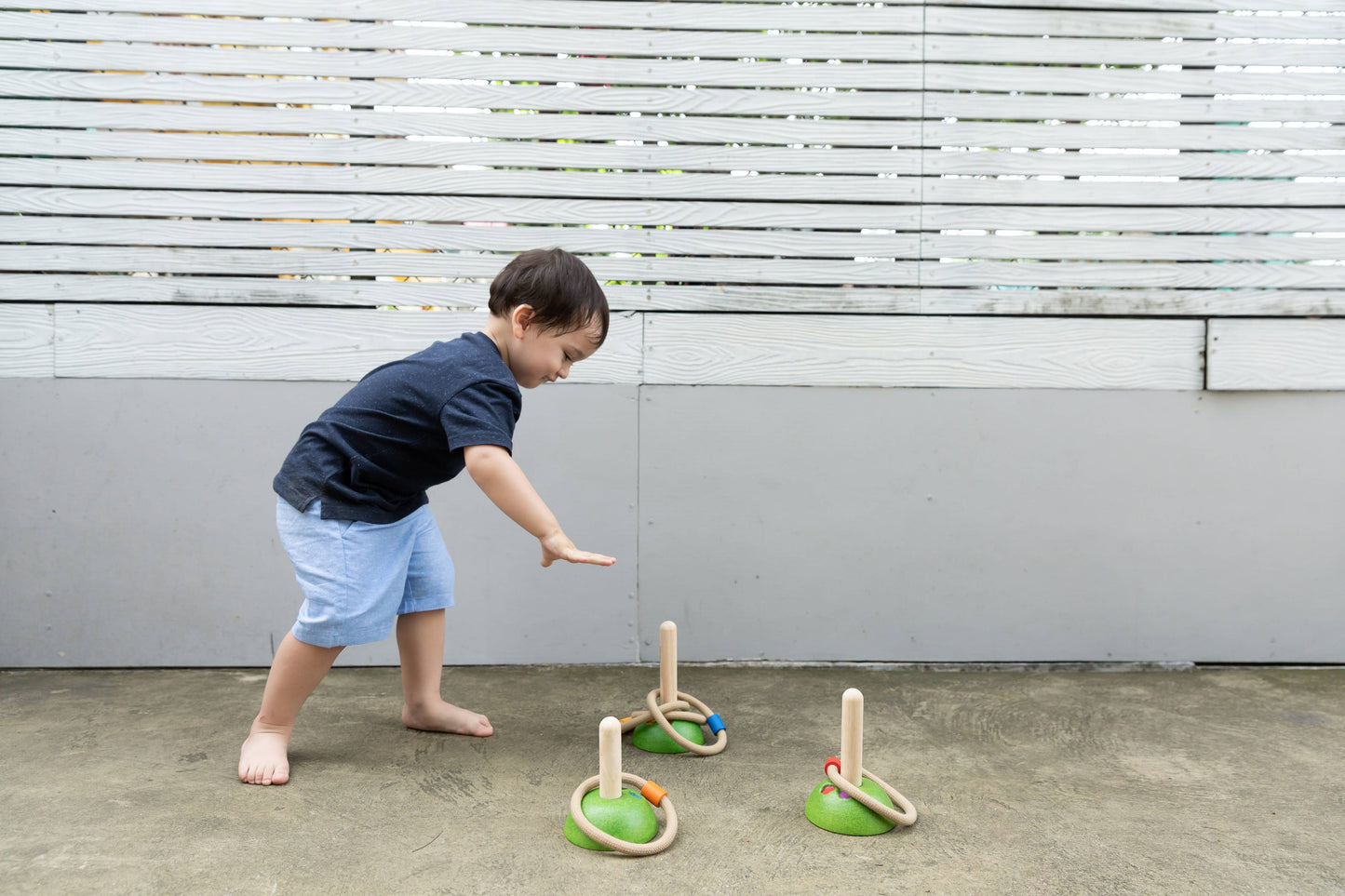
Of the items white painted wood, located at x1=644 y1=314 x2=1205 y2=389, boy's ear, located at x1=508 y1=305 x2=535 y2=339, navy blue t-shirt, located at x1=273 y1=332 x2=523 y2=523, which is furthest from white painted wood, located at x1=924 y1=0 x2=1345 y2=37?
navy blue t-shirt, located at x1=273 y1=332 x2=523 y2=523

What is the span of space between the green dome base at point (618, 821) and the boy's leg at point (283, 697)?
780mm

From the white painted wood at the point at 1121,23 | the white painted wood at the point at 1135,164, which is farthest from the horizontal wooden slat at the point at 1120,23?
the white painted wood at the point at 1135,164

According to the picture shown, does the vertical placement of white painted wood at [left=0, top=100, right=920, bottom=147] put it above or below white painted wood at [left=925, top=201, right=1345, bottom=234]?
above

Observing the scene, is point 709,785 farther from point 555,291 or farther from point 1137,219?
point 1137,219

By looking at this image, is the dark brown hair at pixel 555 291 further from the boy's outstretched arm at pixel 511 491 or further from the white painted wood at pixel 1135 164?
the white painted wood at pixel 1135 164

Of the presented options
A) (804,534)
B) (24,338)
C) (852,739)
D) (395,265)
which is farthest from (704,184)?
(24,338)

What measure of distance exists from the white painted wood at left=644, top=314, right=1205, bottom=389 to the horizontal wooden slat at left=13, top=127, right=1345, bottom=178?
0.52 metres

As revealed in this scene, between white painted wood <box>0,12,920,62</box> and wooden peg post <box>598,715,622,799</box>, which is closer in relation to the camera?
wooden peg post <box>598,715,622,799</box>

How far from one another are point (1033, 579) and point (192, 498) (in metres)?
2.89

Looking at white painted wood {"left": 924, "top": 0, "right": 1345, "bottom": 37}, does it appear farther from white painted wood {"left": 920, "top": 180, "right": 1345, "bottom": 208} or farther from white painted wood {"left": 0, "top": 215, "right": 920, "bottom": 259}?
white painted wood {"left": 0, "top": 215, "right": 920, "bottom": 259}

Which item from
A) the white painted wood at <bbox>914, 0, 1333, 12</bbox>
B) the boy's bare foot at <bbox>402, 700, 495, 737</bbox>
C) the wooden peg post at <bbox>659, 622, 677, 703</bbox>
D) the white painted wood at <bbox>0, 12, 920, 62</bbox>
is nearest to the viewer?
the wooden peg post at <bbox>659, 622, 677, 703</bbox>

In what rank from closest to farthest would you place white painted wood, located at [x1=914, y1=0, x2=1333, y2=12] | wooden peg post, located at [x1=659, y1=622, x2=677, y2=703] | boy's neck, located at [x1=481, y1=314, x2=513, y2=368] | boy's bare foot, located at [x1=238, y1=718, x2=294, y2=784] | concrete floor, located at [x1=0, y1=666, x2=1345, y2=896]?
concrete floor, located at [x1=0, y1=666, x2=1345, y2=896] < boy's bare foot, located at [x1=238, y1=718, x2=294, y2=784] < boy's neck, located at [x1=481, y1=314, x2=513, y2=368] < wooden peg post, located at [x1=659, y1=622, x2=677, y2=703] < white painted wood, located at [x1=914, y1=0, x2=1333, y2=12]

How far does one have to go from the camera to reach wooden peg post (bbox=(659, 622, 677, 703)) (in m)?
2.40

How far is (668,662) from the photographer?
7.93ft
